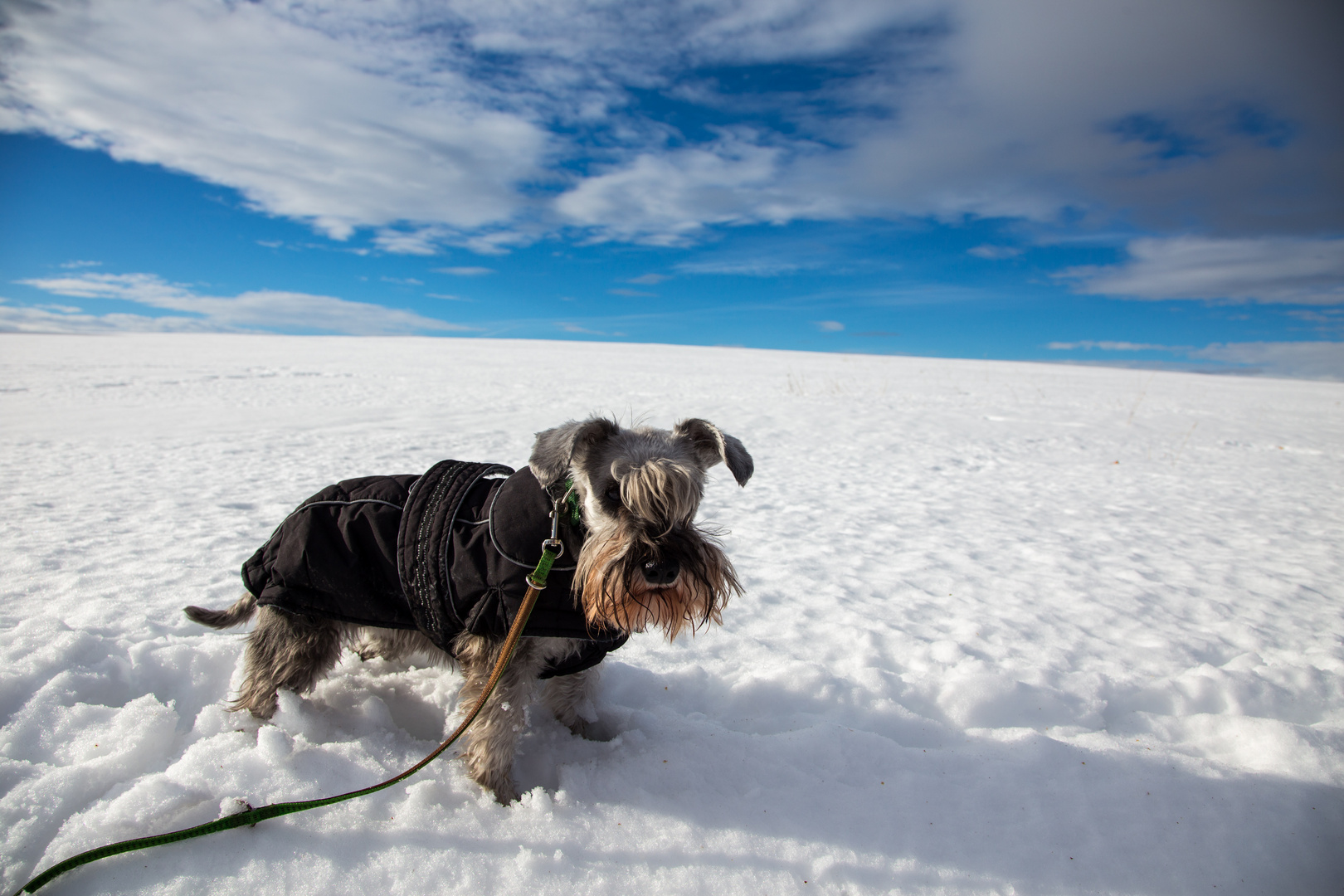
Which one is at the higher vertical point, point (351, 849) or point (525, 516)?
point (525, 516)

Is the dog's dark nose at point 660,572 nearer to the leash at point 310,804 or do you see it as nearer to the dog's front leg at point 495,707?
the leash at point 310,804

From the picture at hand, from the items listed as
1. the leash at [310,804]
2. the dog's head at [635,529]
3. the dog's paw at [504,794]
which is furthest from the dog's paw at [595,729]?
the dog's head at [635,529]

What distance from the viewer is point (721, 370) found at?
30281 mm

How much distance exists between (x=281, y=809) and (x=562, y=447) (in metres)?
1.84

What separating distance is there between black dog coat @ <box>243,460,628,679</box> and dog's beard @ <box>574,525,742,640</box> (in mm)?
234

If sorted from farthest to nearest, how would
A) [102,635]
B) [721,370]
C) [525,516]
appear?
1. [721,370]
2. [102,635]
3. [525,516]

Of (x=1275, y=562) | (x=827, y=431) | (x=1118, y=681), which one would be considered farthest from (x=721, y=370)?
(x=1118, y=681)

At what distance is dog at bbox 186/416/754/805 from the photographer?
8.81 ft

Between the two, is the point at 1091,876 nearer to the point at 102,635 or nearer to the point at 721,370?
the point at 102,635

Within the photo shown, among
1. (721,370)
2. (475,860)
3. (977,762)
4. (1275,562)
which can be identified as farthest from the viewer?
(721,370)

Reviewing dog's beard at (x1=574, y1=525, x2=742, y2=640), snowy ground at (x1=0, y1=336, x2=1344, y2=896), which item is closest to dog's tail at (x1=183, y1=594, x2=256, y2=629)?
snowy ground at (x1=0, y1=336, x2=1344, y2=896)

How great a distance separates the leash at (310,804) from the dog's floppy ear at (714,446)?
75cm

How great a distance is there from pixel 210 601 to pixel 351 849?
9.58 feet

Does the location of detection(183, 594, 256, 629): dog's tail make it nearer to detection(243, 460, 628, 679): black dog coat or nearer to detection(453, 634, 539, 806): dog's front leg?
detection(243, 460, 628, 679): black dog coat
